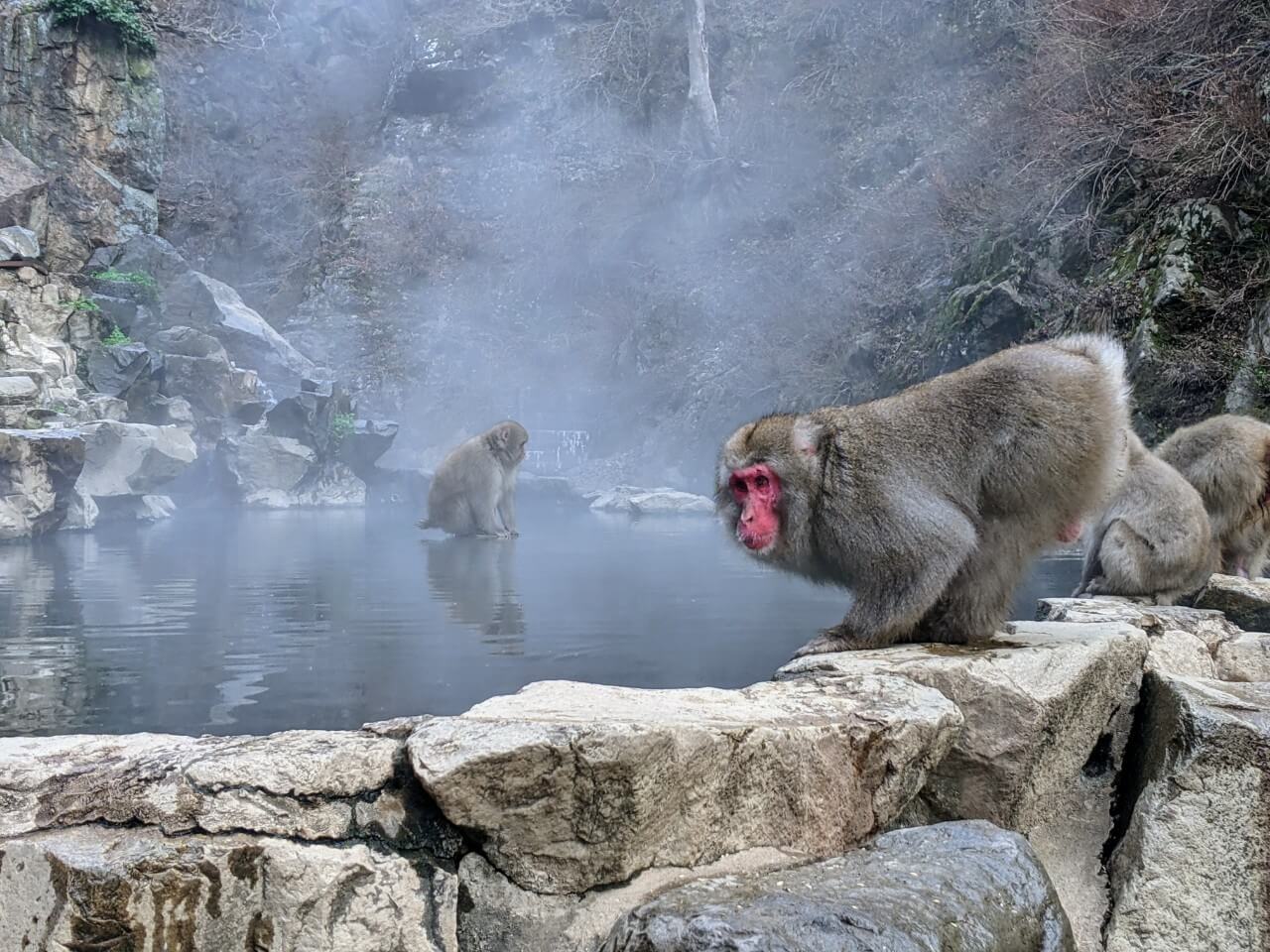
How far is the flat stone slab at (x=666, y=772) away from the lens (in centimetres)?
163

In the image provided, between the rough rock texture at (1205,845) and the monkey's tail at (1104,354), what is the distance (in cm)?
81

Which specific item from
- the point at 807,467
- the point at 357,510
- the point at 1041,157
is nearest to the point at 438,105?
the point at 357,510

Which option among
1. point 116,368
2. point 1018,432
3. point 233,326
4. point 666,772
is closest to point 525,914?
point 666,772

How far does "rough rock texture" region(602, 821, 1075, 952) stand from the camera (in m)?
1.45

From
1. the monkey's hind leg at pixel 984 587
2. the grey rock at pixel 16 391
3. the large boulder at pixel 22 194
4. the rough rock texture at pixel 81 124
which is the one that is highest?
the rough rock texture at pixel 81 124

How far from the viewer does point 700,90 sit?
69.4 ft

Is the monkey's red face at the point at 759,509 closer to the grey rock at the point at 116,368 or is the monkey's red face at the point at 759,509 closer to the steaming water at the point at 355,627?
the steaming water at the point at 355,627

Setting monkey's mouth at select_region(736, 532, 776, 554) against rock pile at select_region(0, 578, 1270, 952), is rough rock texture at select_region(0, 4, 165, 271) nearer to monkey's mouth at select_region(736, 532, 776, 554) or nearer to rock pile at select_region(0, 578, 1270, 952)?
monkey's mouth at select_region(736, 532, 776, 554)

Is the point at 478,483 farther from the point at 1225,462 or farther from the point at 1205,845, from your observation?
the point at 1205,845

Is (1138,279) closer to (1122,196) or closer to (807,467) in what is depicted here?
(1122,196)

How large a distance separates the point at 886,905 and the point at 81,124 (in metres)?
17.9

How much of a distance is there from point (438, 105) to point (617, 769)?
2632 centimetres

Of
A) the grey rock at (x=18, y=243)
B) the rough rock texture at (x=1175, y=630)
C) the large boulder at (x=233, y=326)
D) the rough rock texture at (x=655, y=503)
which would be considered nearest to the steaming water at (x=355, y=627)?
the rough rock texture at (x=1175, y=630)

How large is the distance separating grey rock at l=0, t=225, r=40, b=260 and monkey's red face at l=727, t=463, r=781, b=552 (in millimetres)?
12355
